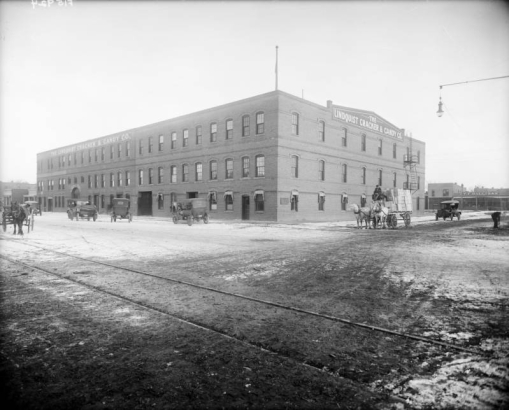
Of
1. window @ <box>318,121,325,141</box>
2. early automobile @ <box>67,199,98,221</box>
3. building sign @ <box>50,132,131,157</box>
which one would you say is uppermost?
building sign @ <box>50,132,131,157</box>

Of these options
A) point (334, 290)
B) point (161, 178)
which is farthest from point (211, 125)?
point (334, 290)

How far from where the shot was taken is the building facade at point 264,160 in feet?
94.0

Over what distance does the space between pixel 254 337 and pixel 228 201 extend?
28032mm

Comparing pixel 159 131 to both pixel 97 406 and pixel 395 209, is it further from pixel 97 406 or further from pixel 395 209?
pixel 97 406

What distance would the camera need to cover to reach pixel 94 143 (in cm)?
5003

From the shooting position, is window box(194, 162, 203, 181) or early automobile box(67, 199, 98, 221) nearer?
early automobile box(67, 199, 98, 221)

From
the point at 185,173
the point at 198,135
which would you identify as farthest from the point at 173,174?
the point at 198,135

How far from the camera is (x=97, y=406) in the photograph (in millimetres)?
2355

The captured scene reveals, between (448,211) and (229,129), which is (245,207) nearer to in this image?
(229,129)

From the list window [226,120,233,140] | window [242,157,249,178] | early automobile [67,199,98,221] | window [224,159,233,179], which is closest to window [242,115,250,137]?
window [226,120,233,140]

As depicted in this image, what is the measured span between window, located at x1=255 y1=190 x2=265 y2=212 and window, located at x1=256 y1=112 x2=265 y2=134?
224 inches

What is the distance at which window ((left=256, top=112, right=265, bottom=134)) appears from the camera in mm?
29141

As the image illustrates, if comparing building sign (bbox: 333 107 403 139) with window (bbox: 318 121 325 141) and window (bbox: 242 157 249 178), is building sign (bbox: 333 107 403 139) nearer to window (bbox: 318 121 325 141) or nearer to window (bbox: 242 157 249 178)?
window (bbox: 318 121 325 141)

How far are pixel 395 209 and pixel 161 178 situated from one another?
27.6m
